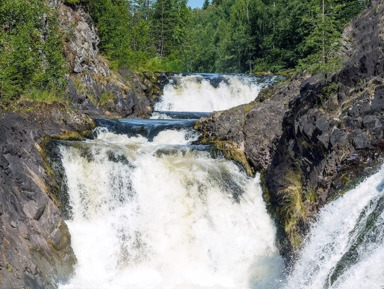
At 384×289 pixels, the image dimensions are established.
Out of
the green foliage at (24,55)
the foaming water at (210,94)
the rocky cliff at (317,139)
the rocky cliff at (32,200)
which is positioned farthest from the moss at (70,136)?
the foaming water at (210,94)

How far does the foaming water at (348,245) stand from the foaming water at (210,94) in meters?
18.4

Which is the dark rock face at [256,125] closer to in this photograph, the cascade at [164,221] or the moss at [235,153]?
the moss at [235,153]

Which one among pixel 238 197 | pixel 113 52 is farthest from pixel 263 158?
pixel 113 52

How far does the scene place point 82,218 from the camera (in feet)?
43.2

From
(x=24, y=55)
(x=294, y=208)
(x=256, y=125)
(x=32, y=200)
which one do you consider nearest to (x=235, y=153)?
(x=256, y=125)

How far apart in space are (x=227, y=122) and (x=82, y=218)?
709 cm

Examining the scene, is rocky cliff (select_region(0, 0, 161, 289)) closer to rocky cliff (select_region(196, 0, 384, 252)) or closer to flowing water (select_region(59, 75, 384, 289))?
flowing water (select_region(59, 75, 384, 289))

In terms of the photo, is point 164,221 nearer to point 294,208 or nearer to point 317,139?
point 294,208

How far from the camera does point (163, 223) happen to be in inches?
533

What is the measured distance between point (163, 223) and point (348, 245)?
6.25 meters

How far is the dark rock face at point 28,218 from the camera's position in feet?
34.5

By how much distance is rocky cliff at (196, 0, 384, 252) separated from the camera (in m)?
11.2

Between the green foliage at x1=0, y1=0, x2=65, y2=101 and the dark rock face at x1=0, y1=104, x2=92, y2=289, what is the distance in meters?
2.28

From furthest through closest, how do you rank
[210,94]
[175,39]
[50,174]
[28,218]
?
[175,39] → [210,94] → [50,174] → [28,218]
